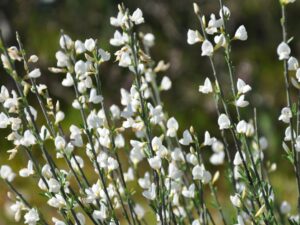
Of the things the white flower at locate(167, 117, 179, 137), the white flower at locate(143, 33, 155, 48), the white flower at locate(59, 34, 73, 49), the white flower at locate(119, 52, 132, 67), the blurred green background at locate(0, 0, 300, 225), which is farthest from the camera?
the blurred green background at locate(0, 0, 300, 225)

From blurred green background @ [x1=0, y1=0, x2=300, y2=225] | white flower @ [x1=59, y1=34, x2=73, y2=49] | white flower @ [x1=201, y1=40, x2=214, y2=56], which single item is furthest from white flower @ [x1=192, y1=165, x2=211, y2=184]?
blurred green background @ [x1=0, y1=0, x2=300, y2=225]

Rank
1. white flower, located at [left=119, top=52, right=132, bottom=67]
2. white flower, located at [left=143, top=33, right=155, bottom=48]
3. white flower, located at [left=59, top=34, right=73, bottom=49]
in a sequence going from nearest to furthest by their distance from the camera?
1. white flower, located at [left=59, top=34, right=73, bottom=49]
2. white flower, located at [left=119, top=52, right=132, bottom=67]
3. white flower, located at [left=143, top=33, right=155, bottom=48]

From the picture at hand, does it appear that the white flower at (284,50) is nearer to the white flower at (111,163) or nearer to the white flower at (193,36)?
the white flower at (193,36)

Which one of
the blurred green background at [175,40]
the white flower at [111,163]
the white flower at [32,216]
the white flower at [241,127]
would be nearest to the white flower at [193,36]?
the white flower at [241,127]

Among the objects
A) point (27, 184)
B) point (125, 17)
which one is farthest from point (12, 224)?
point (125, 17)

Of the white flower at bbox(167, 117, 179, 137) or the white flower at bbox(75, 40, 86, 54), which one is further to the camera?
the white flower at bbox(167, 117, 179, 137)

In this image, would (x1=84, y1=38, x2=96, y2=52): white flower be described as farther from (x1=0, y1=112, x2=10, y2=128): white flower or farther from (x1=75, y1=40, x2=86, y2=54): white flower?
(x1=0, y1=112, x2=10, y2=128): white flower

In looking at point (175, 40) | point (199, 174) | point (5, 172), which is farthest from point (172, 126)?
point (175, 40)

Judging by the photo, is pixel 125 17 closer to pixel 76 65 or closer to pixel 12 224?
pixel 76 65
